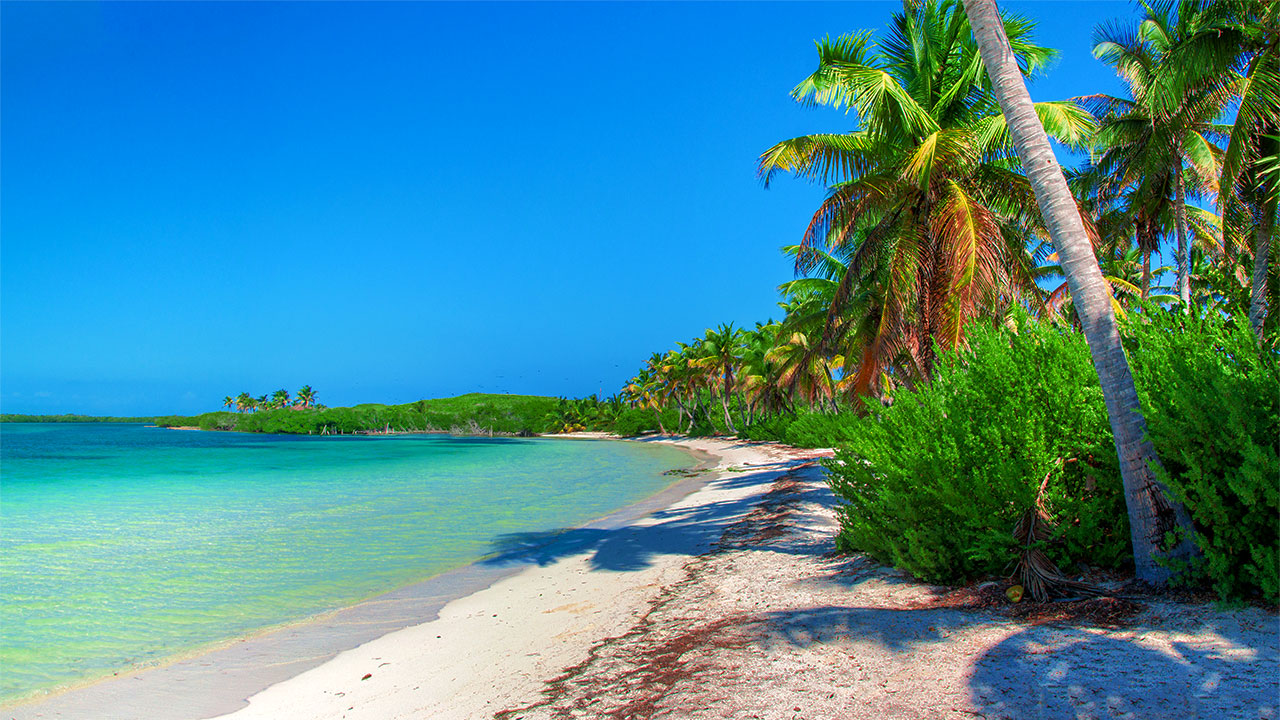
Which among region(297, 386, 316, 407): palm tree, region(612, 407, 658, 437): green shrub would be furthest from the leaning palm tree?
region(612, 407, 658, 437): green shrub

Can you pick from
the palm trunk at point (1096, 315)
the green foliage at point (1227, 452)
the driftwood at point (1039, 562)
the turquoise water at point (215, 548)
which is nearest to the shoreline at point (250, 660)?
the turquoise water at point (215, 548)

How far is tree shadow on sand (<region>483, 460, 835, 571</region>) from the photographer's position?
991 centimetres

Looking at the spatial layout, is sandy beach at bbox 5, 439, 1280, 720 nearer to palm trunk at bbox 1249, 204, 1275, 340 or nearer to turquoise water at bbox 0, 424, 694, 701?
turquoise water at bbox 0, 424, 694, 701

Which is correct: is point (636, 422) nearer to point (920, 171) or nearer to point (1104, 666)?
point (920, 171)

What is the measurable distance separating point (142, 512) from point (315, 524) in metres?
7.63

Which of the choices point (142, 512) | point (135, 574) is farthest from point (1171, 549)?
point (142, 512)

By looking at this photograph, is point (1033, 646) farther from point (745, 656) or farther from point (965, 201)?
point (965, 201)

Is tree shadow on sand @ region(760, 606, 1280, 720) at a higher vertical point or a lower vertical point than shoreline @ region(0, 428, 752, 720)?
higher

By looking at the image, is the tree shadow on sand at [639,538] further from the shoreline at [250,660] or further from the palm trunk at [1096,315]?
the palm trunk at [1096,315]

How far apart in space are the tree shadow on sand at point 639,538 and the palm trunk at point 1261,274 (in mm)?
7340

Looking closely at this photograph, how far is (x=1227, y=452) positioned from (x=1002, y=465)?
1.44 m

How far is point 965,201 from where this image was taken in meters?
10.5

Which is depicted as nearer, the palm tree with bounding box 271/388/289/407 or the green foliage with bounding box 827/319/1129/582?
the green foliage with bounding box 827/319/1129/582

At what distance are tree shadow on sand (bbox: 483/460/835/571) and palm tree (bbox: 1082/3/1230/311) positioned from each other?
33.3ft
